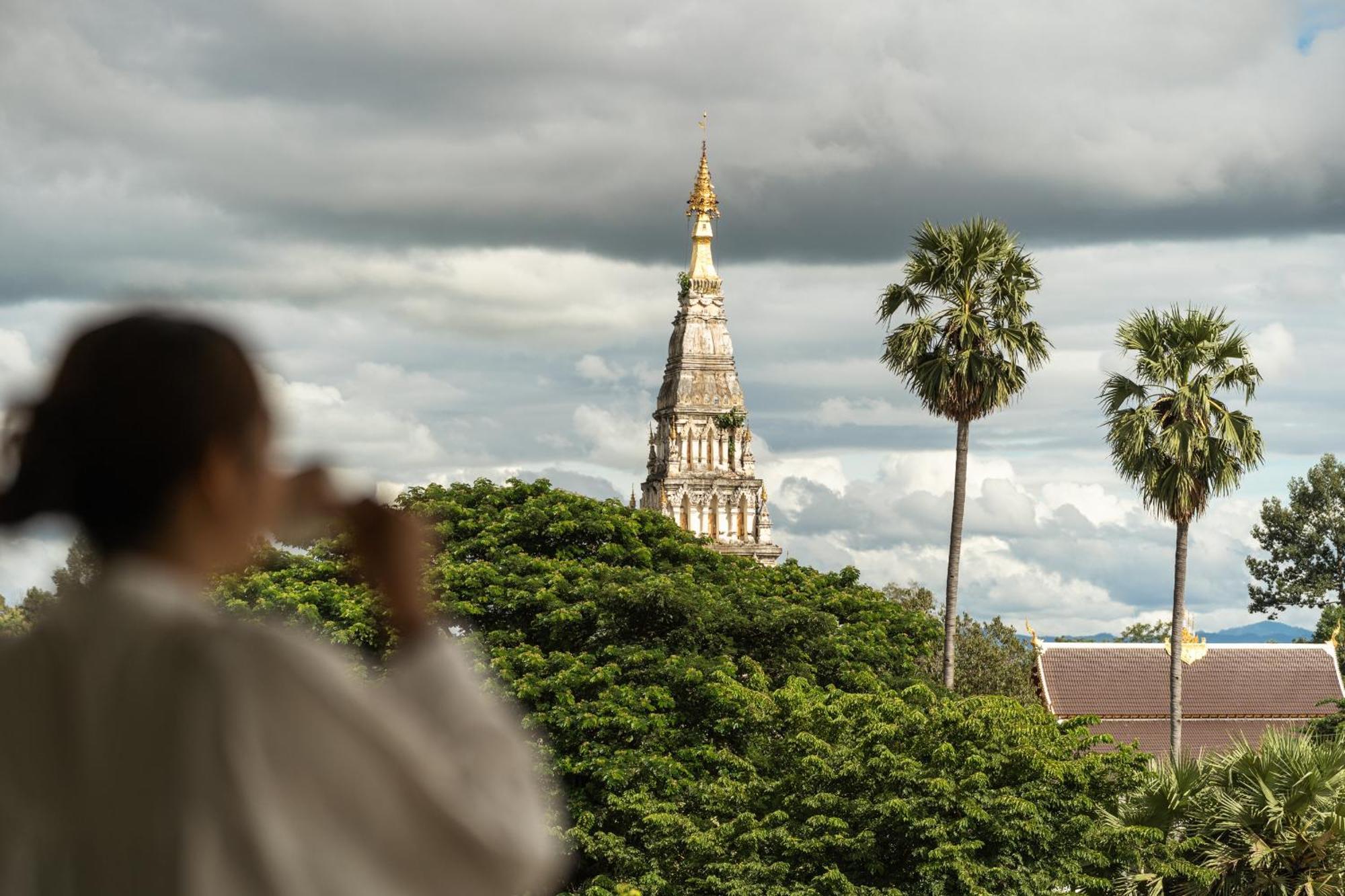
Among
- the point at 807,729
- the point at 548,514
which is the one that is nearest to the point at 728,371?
the point at 548,514

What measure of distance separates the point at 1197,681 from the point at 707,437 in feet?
93.5

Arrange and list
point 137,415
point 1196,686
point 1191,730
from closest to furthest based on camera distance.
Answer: point 137,415 → point 1191,730 → point 1196,686

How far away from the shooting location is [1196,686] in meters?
62.2

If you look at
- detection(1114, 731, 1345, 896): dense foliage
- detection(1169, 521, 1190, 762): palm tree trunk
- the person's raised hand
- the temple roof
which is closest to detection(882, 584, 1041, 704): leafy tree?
the temple roof

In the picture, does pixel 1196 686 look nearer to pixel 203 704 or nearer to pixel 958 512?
pixel 958 512

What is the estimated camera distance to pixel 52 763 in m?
2.17

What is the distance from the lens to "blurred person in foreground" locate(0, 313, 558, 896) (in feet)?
6.78

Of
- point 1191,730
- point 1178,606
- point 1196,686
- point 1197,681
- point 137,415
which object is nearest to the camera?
point 137,415

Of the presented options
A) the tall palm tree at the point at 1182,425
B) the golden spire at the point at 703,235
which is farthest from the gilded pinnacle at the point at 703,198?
the tall palm tree at the point at 1182,425

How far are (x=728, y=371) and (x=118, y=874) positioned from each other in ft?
270

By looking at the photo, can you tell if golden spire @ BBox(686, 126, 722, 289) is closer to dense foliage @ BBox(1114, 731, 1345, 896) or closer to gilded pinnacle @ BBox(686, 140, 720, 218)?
gilded pinnacle @ BBox(686, 140, 720, 218)

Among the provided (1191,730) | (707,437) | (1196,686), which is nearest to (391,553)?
(1191,730)

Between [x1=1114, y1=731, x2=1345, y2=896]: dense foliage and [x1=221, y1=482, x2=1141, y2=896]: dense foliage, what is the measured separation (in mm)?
687

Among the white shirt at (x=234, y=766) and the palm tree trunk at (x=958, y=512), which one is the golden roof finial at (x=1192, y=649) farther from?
the white shirt at (x=234, y=766)
